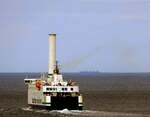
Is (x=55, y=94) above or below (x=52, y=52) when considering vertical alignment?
below

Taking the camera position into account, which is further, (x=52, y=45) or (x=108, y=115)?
(x=52, y=45)

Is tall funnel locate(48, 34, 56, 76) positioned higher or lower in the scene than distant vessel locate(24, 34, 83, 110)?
higher

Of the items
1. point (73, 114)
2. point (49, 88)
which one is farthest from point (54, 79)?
point (73, 114)

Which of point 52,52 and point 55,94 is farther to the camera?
point 52,52

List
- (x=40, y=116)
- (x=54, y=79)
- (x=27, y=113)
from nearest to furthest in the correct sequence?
(x=40, y=116)
(x=27, y=113)
(x=54, y=79)

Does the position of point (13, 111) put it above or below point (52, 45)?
below

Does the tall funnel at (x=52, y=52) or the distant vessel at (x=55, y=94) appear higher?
the tall funnel at (x=52, y=52)

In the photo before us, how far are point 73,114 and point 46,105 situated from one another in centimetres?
721

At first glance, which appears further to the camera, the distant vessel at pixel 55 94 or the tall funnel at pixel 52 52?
the tall funnel at pixel 52 52

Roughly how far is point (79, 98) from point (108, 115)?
6.88 meters

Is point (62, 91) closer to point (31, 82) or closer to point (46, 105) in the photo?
point (46, 105)

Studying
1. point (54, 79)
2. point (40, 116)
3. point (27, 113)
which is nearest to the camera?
point (40, 116)

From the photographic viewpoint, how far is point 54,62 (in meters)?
110

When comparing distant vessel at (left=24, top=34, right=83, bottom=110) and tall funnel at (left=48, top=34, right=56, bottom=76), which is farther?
tall funnel at (left=48, top=34, right=56, bottom=76)
